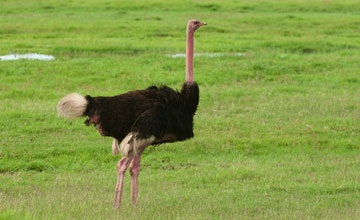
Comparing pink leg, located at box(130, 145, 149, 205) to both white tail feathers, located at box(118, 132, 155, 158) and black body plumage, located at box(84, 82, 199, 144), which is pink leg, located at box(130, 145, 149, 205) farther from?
black body plumage, located at box(84, 82, 199, 144)

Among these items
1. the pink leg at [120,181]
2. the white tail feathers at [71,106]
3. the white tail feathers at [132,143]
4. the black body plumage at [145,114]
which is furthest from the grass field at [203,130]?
the white tail feathers at [71,106]

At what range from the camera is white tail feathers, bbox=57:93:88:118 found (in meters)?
7.07

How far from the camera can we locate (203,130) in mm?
11414

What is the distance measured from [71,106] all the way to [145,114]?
0.83 m

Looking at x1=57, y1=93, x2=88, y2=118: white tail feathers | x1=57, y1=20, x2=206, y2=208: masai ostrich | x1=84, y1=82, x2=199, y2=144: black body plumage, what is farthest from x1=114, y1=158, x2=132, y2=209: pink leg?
x1=57, y1=93, x2=88, y2=118: white tail feathers

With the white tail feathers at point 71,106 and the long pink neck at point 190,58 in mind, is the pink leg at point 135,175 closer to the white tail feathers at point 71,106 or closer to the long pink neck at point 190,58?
the white tail feathers at point 71,106

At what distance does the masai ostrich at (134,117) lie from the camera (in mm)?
7176

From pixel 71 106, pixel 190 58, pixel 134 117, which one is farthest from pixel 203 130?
pixel 71 106

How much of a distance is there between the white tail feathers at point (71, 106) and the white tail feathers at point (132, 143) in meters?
0.60

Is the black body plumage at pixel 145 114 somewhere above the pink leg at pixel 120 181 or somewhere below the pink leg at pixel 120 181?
above

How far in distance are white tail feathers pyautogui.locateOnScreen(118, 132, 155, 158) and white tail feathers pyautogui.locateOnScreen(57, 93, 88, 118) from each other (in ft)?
1.97

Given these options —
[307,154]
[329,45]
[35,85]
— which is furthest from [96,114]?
[329,45]

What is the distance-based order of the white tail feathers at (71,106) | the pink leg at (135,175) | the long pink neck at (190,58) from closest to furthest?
the white tail feathers at (71,106) → the pink leg at (135,175) → the long pink neck at (190,58)

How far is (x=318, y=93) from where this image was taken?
14.6m
